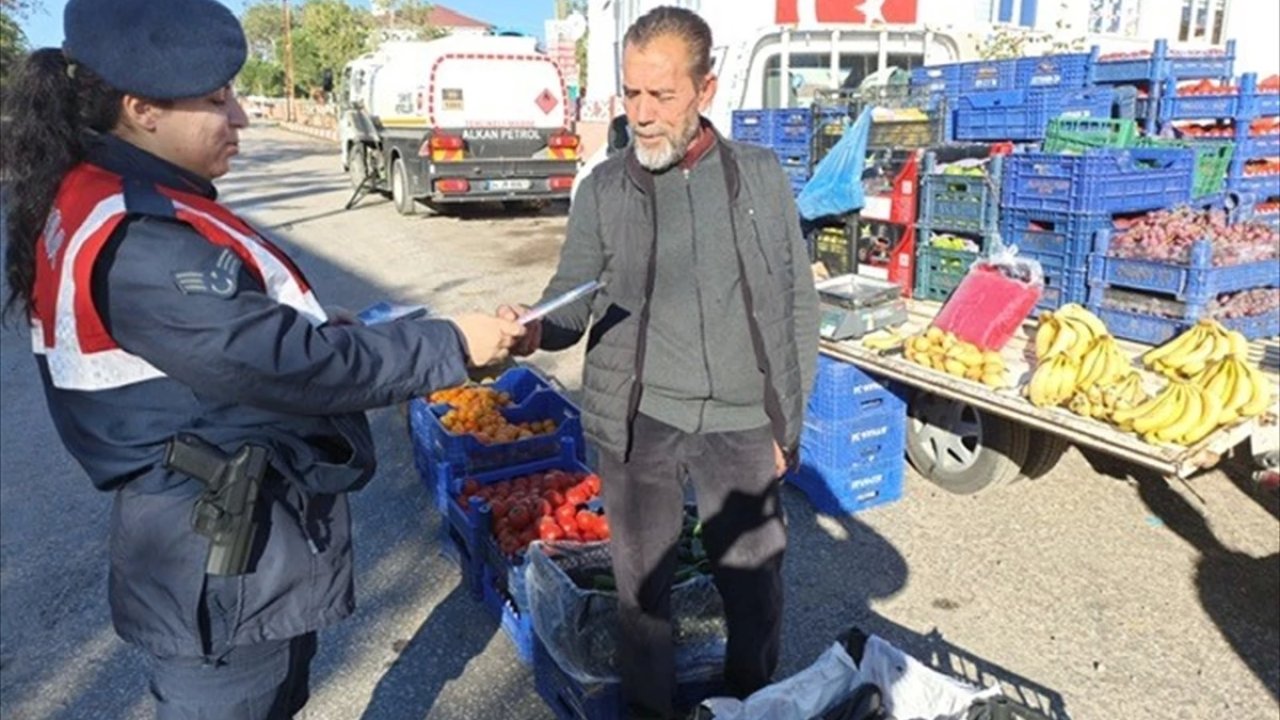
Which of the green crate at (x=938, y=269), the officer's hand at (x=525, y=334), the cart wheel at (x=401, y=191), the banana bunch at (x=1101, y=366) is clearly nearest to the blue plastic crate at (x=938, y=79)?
the green crate at (x=938, y=269)

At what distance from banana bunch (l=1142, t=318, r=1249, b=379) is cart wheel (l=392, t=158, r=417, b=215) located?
536 inches

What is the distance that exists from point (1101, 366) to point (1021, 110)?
11.0 ft

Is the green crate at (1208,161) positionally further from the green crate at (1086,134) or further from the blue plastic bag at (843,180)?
the blue plastic bag at (843,180)

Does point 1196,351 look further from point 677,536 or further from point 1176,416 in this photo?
point 677,536

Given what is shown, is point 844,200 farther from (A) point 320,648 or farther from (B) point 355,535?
(A) point 320,648

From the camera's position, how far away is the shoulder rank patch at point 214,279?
1.53 meters

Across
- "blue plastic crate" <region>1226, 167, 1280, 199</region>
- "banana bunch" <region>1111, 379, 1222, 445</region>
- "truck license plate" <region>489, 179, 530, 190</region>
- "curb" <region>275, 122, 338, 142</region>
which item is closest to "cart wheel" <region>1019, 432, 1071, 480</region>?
"banana bunch" <region>1111, 379, 1222, 445</region>

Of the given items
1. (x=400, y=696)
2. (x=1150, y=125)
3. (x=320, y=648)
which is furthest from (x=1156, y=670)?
(x=1150, y=125)

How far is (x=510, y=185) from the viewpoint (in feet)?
49.3

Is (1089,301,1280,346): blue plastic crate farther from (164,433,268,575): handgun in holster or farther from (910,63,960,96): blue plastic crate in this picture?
(164,433,268,575): handgun in holster

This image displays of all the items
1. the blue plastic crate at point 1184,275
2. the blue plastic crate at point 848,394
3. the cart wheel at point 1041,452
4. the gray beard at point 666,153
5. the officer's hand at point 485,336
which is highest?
the gray beard at point 666,153

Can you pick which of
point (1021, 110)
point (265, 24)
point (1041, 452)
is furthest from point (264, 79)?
point (1041, 452)

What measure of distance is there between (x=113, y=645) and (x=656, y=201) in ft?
9.68

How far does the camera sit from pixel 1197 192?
5.64m
